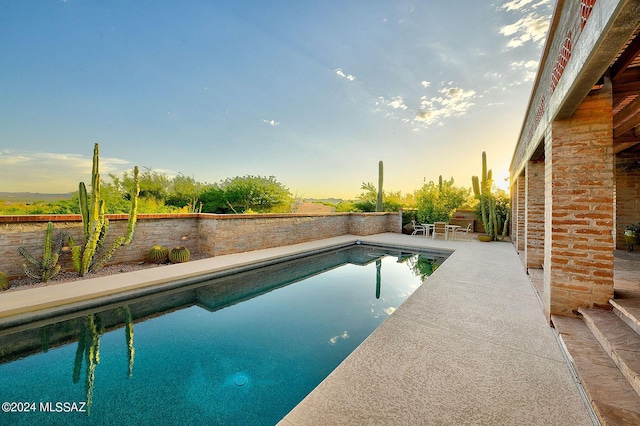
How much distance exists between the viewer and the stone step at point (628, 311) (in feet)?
6.77

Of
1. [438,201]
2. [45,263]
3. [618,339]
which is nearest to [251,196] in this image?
[45,263]

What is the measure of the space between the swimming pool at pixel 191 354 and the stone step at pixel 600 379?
1.89m

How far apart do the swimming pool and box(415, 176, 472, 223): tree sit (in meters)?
7.82

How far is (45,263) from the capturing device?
4465mm

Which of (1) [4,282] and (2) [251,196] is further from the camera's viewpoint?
(2) [251,196]

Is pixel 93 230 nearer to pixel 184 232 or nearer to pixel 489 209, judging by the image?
pixel 184 232

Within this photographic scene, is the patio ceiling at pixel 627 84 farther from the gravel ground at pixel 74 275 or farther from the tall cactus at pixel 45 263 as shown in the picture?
the tall cactus at pixel 45 263

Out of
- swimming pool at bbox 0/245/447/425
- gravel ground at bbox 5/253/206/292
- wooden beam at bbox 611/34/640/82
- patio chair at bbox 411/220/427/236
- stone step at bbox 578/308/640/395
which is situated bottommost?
swimming pool at bbox 0/245/447/425

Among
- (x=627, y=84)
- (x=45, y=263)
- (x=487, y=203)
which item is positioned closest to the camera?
(x=627, y=84)

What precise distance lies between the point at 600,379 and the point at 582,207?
168 cm

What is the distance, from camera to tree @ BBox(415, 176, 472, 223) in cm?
1165

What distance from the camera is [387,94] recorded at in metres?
10.1

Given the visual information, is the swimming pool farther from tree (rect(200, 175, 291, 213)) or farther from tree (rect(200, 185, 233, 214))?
tree (rect(200, 185, 233, 214))

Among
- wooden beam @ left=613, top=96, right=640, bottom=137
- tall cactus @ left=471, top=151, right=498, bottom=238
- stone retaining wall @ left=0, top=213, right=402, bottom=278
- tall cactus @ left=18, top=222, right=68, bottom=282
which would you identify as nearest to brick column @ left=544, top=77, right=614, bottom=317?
wooden beam @ left=613, top=96, right=640, bottom=137
